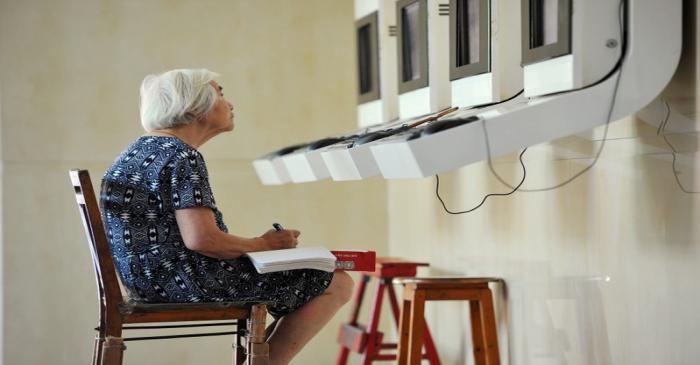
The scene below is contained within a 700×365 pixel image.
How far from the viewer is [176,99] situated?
9.62 ft

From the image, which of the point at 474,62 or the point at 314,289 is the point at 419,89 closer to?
the point at 474,62

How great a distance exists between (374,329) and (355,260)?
156 centimetres

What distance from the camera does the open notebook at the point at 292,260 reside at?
2.69 m

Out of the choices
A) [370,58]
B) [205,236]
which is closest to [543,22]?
[205,236]

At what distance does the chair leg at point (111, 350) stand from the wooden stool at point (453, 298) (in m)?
→ 1.16

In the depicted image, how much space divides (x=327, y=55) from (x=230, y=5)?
0.55 meters

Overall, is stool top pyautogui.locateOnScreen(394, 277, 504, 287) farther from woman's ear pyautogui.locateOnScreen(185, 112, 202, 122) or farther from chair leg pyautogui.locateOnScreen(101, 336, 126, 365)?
chair leg pyautogui.locateOnScreen(101, 336, 126, 365)

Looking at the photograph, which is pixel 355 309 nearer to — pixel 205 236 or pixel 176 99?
pixel 176 99

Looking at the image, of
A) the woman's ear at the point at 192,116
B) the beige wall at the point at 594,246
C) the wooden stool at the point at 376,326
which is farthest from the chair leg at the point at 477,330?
the woman's ear at the point at 192,116

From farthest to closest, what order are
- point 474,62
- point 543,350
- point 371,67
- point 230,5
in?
1. point 230,5
2. point 371,67
3. point 543,350
4. point 474,62

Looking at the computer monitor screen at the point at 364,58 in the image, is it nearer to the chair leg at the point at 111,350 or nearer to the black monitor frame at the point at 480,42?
the black monitor frame at the point at 480,42

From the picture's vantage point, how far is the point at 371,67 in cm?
466

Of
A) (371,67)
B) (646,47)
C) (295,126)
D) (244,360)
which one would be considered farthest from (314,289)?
(295,126)

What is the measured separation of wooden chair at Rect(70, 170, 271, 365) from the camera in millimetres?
2639
